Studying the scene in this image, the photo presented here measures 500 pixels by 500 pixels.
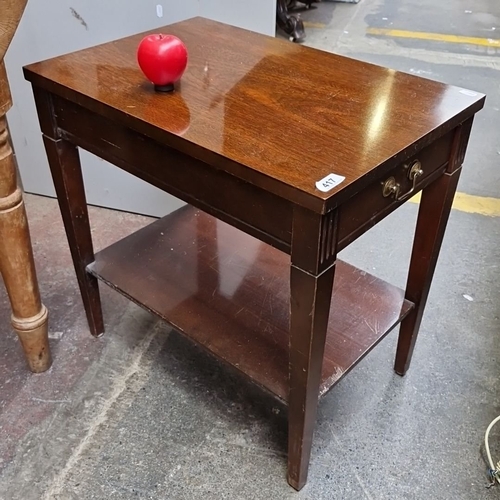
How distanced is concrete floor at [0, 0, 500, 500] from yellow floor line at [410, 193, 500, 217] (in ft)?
0.81

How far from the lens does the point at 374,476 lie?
42.1 inches

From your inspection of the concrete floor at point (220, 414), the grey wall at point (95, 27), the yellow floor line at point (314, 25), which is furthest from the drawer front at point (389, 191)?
the yellow floor line at point (314, 25)

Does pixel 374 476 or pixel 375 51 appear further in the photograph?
pixel 375 51

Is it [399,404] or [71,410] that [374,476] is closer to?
[399,404]

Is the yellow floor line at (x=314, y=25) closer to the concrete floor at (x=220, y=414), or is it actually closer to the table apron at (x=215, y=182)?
the concrete floor at (x=220, y=414)

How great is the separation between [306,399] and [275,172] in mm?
368

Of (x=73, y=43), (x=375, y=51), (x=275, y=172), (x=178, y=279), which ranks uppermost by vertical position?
(x=275, y=172)

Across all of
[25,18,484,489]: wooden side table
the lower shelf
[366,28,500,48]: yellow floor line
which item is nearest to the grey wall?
[25,18,484,489]: wooden side table

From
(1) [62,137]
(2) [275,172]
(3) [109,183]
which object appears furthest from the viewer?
(3) [109,183]

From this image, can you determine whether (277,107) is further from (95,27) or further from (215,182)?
(95,27)

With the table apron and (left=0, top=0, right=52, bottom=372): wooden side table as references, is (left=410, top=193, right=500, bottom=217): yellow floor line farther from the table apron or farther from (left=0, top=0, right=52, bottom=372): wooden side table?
(left=0, top=0, right=52, bottom=372): wooden side table

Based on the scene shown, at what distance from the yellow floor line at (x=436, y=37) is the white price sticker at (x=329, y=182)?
281 cm

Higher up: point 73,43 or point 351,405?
point 73,43

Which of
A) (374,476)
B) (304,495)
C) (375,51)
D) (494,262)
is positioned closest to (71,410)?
(304,495)
